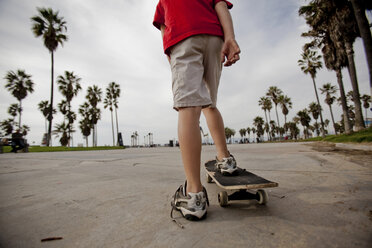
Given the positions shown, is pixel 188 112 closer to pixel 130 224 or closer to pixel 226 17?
pixel 130 224

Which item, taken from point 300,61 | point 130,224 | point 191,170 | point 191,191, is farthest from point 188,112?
point 300,61

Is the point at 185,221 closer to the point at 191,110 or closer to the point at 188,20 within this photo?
the point at 191,110

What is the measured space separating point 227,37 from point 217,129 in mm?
743

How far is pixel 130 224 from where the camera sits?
855 millimetres

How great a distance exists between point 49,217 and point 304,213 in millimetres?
1365

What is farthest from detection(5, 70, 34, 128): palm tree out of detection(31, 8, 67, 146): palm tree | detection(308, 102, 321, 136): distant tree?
detection(308, 102, 321, 136): distant tree

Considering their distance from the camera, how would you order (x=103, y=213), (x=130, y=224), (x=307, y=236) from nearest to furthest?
1. (x=307, y=236)
2. (x=130, y=224)
3. (x=103, y=213)

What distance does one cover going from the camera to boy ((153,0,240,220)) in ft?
3.64

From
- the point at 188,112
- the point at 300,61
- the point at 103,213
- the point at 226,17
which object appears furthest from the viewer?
the point at 300,61

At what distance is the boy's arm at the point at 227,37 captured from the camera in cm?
125

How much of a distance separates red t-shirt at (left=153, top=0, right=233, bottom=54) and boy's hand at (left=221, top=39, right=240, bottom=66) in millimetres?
114

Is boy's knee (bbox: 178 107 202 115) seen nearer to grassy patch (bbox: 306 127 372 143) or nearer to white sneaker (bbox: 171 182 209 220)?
white sneaker (bbox: 171 182 209 220)

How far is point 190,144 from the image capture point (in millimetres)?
1118

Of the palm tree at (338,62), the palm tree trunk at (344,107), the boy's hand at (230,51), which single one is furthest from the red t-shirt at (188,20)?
the palm tree at (338,62)
